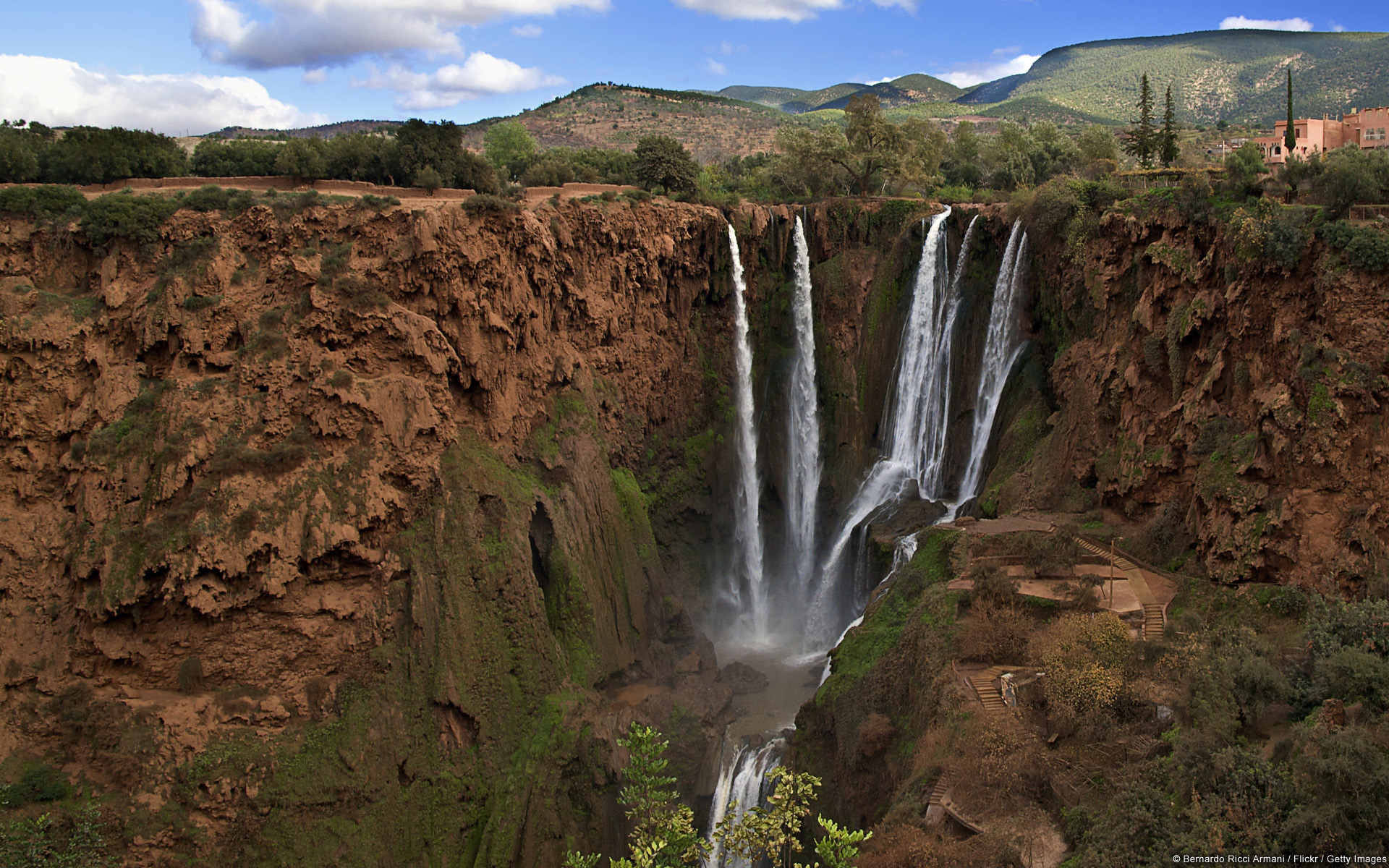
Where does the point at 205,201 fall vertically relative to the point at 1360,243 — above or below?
above

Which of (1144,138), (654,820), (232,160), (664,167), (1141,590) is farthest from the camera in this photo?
(664,167)

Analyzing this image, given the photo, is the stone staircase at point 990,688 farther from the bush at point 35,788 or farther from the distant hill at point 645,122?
the distant hill at point 645,122

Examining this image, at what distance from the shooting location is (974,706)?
2091 cm

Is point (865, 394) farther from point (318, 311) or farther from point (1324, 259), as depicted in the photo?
point (318, 311)

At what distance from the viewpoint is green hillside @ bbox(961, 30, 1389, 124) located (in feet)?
249

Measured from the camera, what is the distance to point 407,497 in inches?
1109

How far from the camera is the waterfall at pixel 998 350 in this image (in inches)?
1374

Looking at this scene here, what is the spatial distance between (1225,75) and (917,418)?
81759 millimetres

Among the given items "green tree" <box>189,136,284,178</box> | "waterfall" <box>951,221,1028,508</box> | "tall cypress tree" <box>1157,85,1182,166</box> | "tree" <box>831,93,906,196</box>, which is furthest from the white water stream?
"green tree" <box>189,136,284,178</box>

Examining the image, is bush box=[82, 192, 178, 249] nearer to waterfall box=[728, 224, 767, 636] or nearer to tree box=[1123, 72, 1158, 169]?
waterfall box=[728, 224, 767, 636]

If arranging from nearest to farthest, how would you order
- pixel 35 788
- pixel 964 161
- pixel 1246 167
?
1. pixel 35 788
2. pixel 1246 167
3. pixel 964 161

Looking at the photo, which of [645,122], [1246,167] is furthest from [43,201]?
[645,122]

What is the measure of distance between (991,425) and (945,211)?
11.6 m

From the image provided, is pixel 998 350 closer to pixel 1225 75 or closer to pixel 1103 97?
pixel 1225 75
